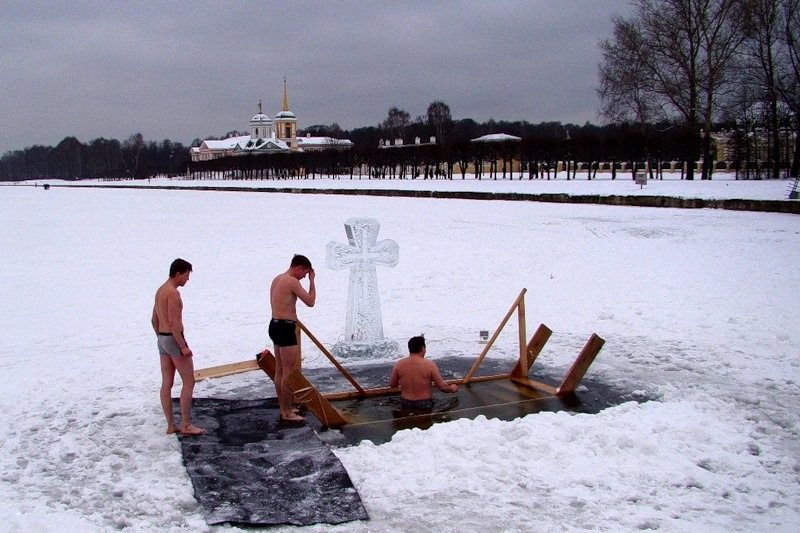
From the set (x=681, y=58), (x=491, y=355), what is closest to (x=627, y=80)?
(x=681, y=58)

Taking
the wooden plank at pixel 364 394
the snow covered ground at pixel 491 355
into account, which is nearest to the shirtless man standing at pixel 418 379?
the wooden plank at pixel 364 394

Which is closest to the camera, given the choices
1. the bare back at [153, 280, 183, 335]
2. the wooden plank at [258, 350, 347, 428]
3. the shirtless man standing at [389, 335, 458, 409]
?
the bare back at [153, 280, 183, 335]

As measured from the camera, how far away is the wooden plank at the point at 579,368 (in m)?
8.89

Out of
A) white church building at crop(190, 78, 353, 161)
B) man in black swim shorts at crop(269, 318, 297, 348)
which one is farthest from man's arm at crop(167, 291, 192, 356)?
white church building at crop(190, 78, 353, 161)

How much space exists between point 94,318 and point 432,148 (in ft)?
201

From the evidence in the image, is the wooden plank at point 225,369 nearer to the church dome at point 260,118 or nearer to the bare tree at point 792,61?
the bare tree at point 792,61

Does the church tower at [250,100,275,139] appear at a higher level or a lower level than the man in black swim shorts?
higher

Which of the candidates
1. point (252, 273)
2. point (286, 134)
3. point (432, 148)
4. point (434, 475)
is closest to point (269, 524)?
point (434, 475)

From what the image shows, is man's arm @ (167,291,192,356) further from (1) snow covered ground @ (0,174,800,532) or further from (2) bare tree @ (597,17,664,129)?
(2) bare tree @ (597,17,664,129)

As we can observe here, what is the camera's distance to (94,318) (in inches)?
529

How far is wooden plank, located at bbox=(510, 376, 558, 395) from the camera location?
902cm

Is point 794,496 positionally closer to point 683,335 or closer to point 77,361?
point 683,335

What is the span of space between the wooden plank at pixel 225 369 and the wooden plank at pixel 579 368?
146 inches

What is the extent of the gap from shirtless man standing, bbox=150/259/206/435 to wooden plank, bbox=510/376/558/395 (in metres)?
3.92
